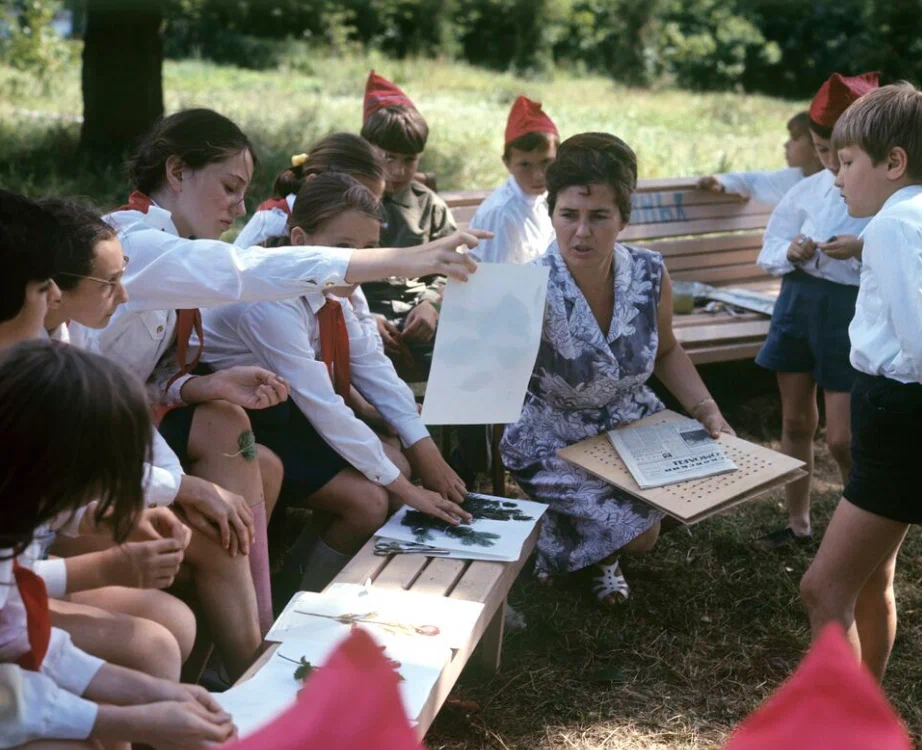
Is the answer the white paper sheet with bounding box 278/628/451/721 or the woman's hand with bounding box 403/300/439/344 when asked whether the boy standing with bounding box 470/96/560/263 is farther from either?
the white paper sheet with bounding box 278/628/451/721

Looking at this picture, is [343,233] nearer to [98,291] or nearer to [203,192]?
[203,192]

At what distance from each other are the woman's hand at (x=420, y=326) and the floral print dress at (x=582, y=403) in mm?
636

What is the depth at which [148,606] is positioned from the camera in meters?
2.36

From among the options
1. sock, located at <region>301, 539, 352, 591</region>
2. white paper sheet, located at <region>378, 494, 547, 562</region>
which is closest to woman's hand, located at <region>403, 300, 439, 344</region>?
white paper sheet, located at <region>378, 494, 547, 562</region>

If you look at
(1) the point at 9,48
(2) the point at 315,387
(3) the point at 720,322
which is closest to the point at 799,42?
(1) the point at 9,48

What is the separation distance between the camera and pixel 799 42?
1994 cm

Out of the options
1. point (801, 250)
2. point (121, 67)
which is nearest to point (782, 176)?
point (801, 250)

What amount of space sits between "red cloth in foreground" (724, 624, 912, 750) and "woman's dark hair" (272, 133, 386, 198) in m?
3.28

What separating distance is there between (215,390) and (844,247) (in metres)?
2.09

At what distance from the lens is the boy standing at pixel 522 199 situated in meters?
4.71

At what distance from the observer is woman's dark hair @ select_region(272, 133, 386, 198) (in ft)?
12.5

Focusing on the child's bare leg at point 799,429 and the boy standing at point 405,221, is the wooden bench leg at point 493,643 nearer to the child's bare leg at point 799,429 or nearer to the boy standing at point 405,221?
the boy standing at point 405,221

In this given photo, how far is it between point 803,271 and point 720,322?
126 cm

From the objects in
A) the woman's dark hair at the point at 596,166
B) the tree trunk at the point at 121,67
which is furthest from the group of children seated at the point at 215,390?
the tree trunk at the point at 121,67
